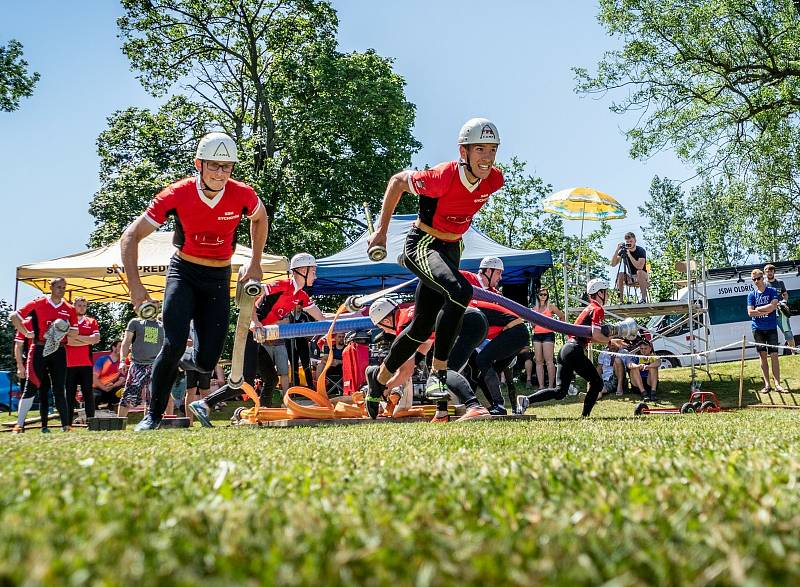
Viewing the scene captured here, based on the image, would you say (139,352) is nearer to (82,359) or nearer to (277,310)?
(82,359)

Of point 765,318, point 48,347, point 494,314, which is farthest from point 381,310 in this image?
point 765,318

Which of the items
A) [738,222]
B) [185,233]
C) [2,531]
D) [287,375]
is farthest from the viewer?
[738,222]

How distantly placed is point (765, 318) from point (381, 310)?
9.16 metres

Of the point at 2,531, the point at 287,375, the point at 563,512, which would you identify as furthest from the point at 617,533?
the point at 287,375

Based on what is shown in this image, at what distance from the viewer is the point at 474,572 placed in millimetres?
1402

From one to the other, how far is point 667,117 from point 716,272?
27.6 feet

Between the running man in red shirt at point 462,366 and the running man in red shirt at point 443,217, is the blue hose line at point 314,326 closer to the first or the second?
the running man in red shirt at point 462,366

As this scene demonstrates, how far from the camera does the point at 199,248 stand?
6.84 meters

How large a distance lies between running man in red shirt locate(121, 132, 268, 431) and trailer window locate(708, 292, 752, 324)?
79.0 feet

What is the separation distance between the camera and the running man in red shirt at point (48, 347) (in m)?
11.4

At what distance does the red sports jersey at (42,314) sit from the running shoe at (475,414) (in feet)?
19.4

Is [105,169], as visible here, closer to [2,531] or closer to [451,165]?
[451,165]

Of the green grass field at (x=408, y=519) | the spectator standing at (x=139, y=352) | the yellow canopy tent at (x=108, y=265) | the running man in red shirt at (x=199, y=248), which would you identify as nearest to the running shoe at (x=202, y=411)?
the running man in red shirt at (x=199, y=248)

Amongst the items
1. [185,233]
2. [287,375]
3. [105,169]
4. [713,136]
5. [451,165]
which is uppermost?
[105,169]
